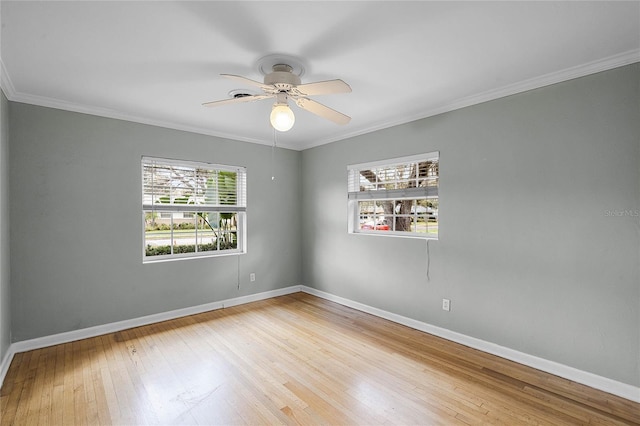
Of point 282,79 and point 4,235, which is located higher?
point 282,79

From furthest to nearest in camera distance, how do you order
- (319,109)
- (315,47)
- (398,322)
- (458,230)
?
(398,322), (458,230), (319,109), (315,47)

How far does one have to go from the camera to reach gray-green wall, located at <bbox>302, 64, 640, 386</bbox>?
2.26 meters

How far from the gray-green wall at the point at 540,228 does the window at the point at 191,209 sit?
223cm

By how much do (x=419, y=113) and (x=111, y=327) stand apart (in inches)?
164

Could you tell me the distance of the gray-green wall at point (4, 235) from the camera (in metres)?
2.57

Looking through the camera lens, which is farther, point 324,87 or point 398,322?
point 398,322

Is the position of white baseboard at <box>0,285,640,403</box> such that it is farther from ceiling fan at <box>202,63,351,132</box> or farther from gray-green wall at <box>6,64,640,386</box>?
ceiling fan at <box>202,63,351,132</box>

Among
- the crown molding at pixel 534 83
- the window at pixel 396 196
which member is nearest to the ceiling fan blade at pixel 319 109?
the crown molding at pixel 534 83

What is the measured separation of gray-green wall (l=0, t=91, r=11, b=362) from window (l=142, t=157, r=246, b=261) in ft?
3.75

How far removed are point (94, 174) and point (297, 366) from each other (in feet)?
9.50

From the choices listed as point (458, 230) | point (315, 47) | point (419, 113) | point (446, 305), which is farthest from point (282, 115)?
point (446, 305)

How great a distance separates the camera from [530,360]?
8.77ft

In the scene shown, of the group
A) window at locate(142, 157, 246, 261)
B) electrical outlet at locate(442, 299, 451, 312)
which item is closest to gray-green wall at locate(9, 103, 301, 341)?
window at locate(142, 157, 246, 261)

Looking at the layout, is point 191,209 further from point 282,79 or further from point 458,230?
point 458,230
